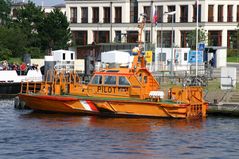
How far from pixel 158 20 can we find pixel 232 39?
11.9m

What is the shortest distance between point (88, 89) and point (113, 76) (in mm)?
2052

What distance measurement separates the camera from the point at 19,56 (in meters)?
113

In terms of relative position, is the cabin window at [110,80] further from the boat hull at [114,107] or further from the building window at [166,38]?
the building window at [166,38]

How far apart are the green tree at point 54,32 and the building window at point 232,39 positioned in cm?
2564

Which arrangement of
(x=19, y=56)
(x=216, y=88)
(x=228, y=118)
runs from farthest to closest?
(x=19, y=56)
(x=216, y=88)
(x=228, y=118)

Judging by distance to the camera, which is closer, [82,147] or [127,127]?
[82,147]

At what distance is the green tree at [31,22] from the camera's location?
389 ft

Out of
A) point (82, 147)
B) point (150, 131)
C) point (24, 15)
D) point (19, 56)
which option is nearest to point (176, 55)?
point (19, 56)

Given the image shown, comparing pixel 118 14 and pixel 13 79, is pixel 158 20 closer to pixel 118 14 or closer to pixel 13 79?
pixel 118 14

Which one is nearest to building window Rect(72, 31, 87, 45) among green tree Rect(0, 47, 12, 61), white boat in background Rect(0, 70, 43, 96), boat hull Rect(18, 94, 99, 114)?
green tree Rect(0, 47, 12, 61)

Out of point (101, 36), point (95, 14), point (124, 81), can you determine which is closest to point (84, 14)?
point (95, 14)

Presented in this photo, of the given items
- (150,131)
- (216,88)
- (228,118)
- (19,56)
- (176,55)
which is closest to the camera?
(150,131)

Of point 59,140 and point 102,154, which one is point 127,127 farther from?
point 102,154

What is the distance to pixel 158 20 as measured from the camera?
124562 millimetres
